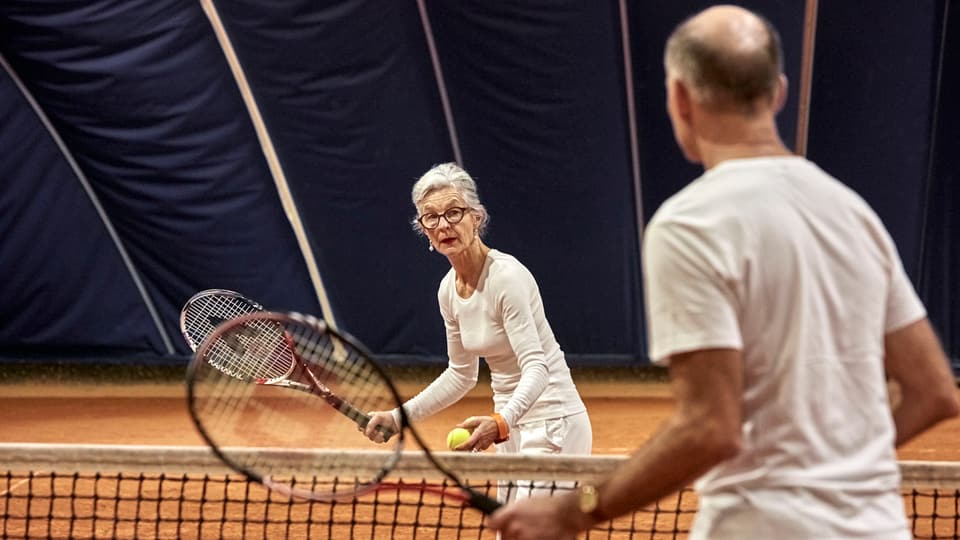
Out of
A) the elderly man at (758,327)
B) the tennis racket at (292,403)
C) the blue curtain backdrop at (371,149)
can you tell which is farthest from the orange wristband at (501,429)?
the blue curtain backdrop at (371,149)

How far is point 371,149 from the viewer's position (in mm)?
12523

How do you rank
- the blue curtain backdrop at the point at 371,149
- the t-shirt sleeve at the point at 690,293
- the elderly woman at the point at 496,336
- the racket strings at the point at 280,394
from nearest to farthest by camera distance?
the t-shirt sleeve at the point at 690,293 < the racket strings at the point at 280,394 < the elderly woman at the point at 496,336 < the blue curtain backdrop at the point at 371,149

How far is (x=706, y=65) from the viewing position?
2188mm

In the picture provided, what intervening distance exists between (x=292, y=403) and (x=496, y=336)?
0.87 m

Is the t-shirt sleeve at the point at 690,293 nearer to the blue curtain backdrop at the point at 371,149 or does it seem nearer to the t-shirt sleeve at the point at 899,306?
the t-shirt sleeve at the point at 899,306

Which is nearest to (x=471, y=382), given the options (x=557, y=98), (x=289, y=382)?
(x=289, y=382)

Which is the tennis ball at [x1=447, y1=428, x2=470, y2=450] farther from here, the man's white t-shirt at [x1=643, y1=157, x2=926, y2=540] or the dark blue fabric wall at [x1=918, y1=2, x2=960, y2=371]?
the dark blue fabric wall at [x1=918, y1=2, x2=960, y2=371]

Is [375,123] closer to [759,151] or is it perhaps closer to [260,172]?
[260,172]

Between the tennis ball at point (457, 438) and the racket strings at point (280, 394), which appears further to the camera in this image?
the tennis ball at point (457, 438)

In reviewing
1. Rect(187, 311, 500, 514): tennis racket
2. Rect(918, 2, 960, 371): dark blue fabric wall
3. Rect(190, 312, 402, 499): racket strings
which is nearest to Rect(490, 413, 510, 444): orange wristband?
Rect(187, 311, 500, 514): tennis racket

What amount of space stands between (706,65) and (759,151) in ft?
0.63

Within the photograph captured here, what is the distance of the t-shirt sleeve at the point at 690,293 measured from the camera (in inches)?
82.0

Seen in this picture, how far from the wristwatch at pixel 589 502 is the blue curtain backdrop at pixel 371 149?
9563mm

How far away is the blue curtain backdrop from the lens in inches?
464
